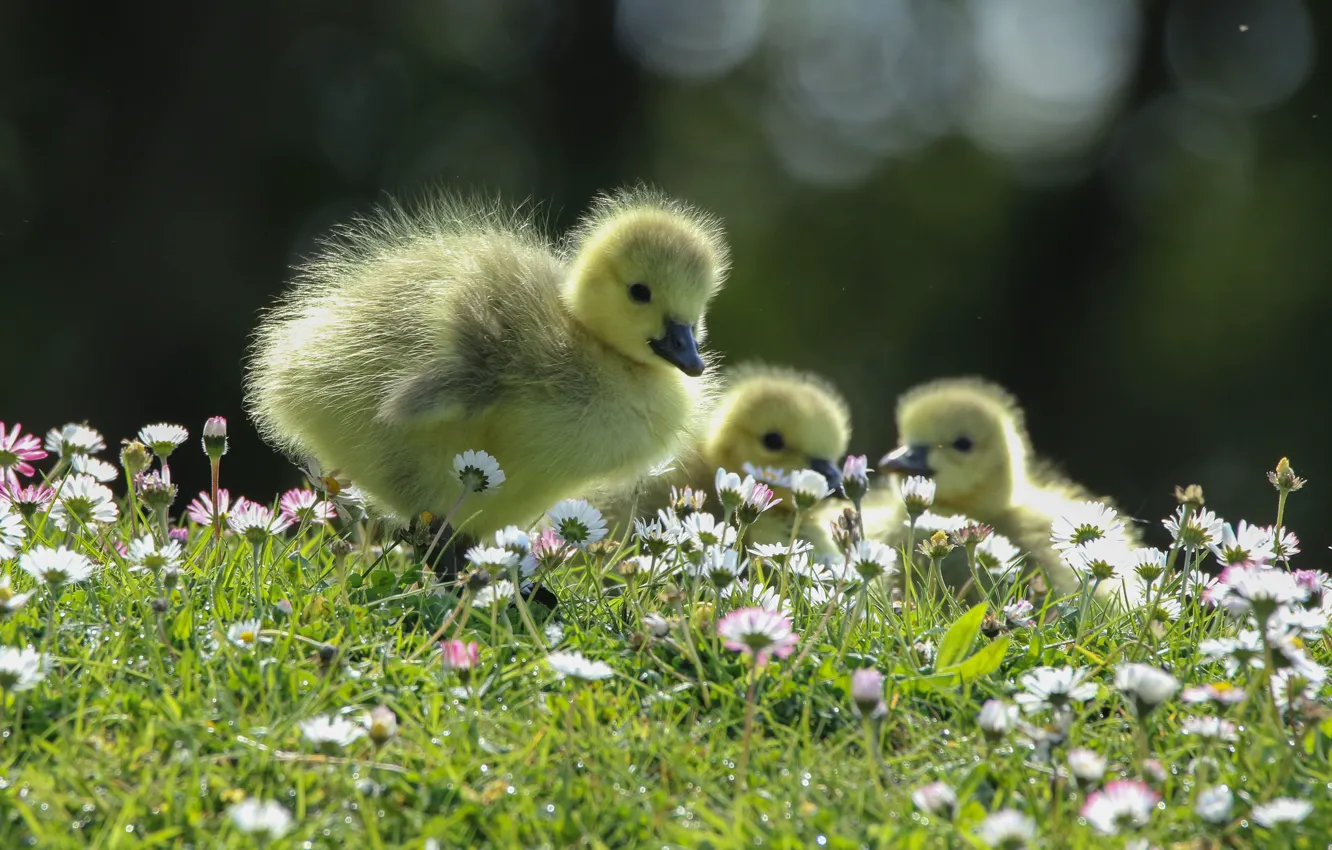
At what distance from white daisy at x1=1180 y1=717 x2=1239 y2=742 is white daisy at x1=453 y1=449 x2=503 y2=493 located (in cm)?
158

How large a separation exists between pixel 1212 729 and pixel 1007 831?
57cm

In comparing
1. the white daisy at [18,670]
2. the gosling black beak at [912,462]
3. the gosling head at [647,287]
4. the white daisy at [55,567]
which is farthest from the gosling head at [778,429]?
the white daisy at [18,670]

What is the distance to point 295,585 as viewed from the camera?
3.33 meters

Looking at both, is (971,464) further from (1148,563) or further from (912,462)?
(1148,563)

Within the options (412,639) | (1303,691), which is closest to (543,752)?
(412,639)

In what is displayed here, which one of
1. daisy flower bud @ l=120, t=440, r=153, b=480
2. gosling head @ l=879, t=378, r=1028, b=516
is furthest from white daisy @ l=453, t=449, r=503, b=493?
gosling head @ l=879, t=378, r=1028, b=516

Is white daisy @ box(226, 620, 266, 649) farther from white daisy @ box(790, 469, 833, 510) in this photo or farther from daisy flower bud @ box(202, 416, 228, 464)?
white daisy @ box(790, 469, 833, 510)

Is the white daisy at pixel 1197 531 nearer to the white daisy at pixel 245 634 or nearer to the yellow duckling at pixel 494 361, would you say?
the yellow duckling at pixel 494 361

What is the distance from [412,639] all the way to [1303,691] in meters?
1.71

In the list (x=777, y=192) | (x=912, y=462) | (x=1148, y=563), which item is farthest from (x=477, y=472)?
(x=777, y=192)

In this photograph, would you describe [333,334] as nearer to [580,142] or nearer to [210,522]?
[210,522]

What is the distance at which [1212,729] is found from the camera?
2502 mm

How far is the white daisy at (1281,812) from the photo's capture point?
2.27 meters

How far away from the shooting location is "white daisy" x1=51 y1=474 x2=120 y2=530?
3.34 metres
